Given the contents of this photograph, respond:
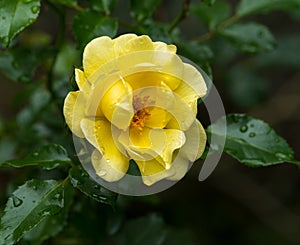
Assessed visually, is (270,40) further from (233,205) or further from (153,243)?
(233,205)

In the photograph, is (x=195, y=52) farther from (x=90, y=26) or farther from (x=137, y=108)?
(x=137, y=108)

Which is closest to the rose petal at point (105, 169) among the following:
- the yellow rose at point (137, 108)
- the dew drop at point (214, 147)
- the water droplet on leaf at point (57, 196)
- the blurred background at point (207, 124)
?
the yellow rose at point (137, 108)

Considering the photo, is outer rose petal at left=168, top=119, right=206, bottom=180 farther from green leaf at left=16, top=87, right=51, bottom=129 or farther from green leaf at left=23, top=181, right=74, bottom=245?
green leaf at left=16, top=87, right=51, bottom=129

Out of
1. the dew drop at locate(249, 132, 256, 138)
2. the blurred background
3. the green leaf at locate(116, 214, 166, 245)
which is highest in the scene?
the dew drop at locate(249, 132, 256, 138)

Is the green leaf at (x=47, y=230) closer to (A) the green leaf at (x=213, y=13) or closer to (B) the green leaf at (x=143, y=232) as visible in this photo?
(B) the green leaf at (x=143, y=232)

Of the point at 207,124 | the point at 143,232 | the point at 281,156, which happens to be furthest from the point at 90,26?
the point at 207,124

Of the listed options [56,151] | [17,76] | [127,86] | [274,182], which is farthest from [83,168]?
[274,182]

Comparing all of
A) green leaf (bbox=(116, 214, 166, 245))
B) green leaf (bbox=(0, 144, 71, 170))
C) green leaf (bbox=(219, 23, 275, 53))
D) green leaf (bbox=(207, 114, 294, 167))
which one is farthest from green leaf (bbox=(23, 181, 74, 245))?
green leaf (bbox=(219, 23, 275, 53))
